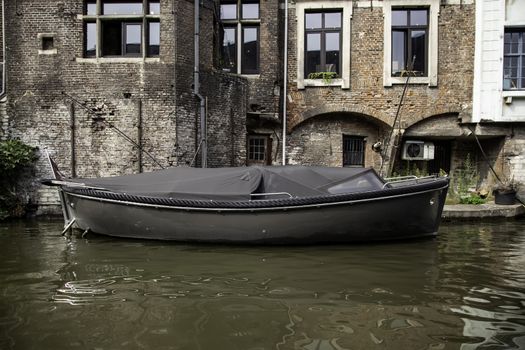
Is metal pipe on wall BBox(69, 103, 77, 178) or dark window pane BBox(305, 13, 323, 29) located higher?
dark window pane BBox(305, 13, 323, 29)

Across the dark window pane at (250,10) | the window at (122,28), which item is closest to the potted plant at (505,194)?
the dark window pane at (250,10)

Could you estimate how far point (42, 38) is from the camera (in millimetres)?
11828

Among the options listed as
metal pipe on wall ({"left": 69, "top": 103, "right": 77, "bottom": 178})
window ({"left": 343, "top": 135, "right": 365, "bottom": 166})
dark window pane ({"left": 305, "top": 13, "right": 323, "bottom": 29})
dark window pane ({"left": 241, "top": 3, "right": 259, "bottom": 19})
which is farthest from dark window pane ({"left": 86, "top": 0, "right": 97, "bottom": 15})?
window ({"left": 343, "top": 135, "right": 365, "bottom": 166})

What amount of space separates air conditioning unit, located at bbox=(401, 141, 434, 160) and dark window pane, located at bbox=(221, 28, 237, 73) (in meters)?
5.74

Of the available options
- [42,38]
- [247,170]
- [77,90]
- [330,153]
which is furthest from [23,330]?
[330,153]

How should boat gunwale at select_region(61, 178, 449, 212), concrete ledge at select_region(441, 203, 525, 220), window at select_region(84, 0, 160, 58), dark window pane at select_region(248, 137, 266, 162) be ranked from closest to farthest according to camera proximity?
1. boat gunwale at select_region(61, 178, 449, 212)
2. concrete ledge at select_region(441, 203, 525, 220)
3. window at select_region(84, 0, 160, 58)
4. dark window pane at select_region(248, 137, 266, 162)

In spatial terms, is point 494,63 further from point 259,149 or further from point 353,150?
point 259,149

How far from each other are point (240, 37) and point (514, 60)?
26.2 ft

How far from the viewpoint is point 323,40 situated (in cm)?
1406

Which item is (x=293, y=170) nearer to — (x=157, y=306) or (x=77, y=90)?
(x=157, y=306)

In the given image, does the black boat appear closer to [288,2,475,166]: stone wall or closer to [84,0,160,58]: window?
[84,0,160,58]: window

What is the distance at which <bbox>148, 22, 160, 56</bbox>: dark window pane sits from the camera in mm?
11945

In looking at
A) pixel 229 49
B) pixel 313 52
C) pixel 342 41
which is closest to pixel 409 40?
pixel 342 41

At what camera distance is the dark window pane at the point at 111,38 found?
12.1 meters
